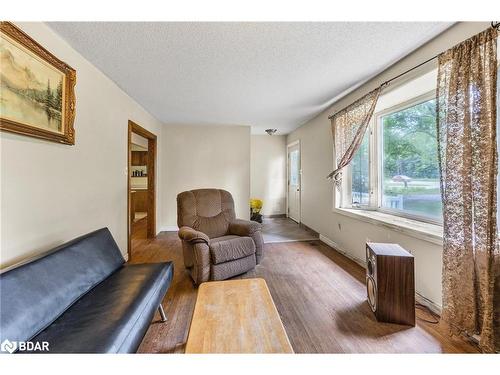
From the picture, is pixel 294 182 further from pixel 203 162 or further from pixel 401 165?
pixel 401 165

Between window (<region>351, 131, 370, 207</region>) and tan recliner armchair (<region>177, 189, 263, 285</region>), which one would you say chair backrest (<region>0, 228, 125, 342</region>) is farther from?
window (<region>351, 131, 370, 207</region>)

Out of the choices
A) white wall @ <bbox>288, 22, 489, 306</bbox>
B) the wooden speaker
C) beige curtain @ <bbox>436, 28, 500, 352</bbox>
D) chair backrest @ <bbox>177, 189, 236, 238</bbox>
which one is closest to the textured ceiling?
white wall @ <bbox>288, 22, 489, 306</bbox>

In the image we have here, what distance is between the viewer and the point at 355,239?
9.85 feet

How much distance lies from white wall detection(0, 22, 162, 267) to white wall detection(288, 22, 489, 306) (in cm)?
318

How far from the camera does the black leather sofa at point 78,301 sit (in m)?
1.00

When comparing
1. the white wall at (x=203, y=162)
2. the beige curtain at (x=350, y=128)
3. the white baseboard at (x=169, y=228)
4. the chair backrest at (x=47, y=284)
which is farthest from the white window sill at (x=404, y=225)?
the white baseboard at (x=169, y=228)

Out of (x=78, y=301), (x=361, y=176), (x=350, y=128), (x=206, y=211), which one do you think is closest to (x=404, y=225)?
(x=361, y=176)

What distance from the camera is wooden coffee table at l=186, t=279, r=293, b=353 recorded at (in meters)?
1.03

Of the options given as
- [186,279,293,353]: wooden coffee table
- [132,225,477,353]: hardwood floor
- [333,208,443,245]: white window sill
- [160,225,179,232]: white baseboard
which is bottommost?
[132,225,477,353]: hardwood floor

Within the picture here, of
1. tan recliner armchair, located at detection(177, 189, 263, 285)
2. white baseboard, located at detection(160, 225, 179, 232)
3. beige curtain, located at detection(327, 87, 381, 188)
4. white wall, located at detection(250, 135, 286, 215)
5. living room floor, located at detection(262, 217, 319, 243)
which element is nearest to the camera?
tan recliner armchair, located at detection(177, 189, 263, 285)

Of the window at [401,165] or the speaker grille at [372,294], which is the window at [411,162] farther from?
the speaker grille at [372,294]
